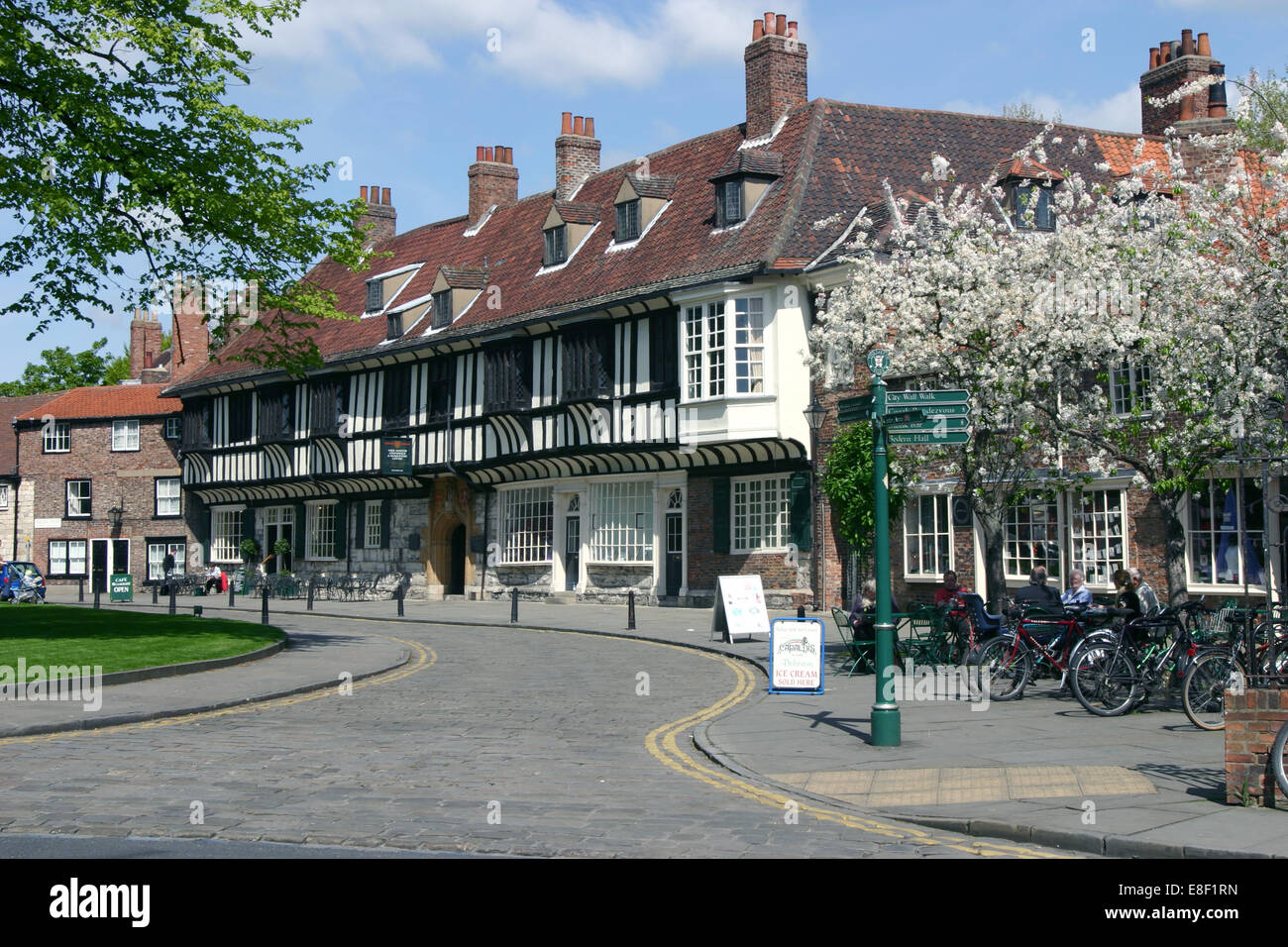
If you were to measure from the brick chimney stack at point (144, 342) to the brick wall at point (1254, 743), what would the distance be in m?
63.7

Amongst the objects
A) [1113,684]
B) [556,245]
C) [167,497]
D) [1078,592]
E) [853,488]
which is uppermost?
[556,245]

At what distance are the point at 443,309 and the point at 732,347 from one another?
13.4 meters

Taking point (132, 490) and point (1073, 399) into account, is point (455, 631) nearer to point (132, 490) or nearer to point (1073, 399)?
point (1073, 399)

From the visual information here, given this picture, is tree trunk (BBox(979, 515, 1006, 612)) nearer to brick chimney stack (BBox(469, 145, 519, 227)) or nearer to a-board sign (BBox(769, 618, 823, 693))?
a-board sign (BBox(769, 618, 823, 693))

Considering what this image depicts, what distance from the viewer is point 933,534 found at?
29125 mm

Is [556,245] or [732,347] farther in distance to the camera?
[556,245]

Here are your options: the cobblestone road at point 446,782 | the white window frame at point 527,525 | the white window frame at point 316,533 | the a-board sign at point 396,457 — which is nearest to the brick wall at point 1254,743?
the cobblestone road at point 446,782

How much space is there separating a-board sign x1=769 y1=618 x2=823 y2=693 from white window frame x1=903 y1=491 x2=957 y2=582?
1204 centimetres

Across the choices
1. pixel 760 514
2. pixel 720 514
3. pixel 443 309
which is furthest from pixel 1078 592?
pixel 443 309

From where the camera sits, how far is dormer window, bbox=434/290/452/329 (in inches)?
1614

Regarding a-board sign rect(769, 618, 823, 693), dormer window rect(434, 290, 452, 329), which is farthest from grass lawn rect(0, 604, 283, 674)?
dormer window rect(434, 290, 452, 329)

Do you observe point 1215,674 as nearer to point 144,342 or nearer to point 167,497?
point 167,497

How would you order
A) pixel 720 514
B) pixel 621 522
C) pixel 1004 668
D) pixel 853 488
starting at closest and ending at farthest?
pixel 1004 668
pixel 853 488
pixel 720 514
pixel 621 522

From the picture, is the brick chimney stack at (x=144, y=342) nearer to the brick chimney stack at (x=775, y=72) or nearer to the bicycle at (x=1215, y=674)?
the brick chimney stack at (x=775, y=72)
